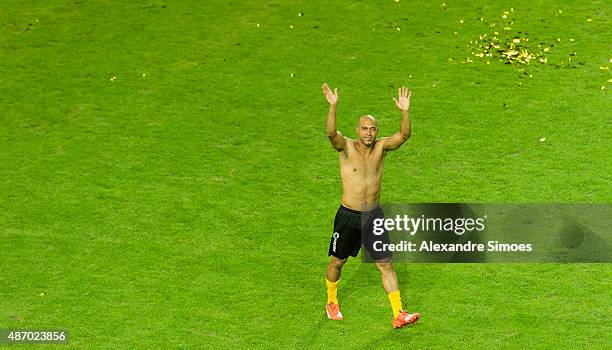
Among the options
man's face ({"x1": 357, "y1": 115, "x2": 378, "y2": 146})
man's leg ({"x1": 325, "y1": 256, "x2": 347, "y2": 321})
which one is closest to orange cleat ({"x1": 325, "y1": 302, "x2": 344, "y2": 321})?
man's leg ({"x1": 325, "y1": 256, "x2": 347, "y2": 321})

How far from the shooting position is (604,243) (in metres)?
13.4

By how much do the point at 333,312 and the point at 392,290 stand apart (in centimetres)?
77

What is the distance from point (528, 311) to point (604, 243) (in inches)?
75.0

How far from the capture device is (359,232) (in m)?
11.9

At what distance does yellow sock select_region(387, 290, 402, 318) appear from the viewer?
11836 millimetres

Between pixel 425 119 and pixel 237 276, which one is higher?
pixel 425 119

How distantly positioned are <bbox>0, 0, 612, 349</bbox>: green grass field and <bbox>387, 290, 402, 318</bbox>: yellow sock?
0.32 m

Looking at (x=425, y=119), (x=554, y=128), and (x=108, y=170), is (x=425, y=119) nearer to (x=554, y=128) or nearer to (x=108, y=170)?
(x=554, y=128)

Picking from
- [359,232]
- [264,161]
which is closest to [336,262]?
[359,232]

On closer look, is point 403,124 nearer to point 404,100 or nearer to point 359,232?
point 404,100

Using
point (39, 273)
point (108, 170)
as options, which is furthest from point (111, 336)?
point (108, 170)

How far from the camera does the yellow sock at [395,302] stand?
11836mm

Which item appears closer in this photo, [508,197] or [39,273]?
[39,273]

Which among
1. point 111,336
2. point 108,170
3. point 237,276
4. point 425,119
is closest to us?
point 111,336
